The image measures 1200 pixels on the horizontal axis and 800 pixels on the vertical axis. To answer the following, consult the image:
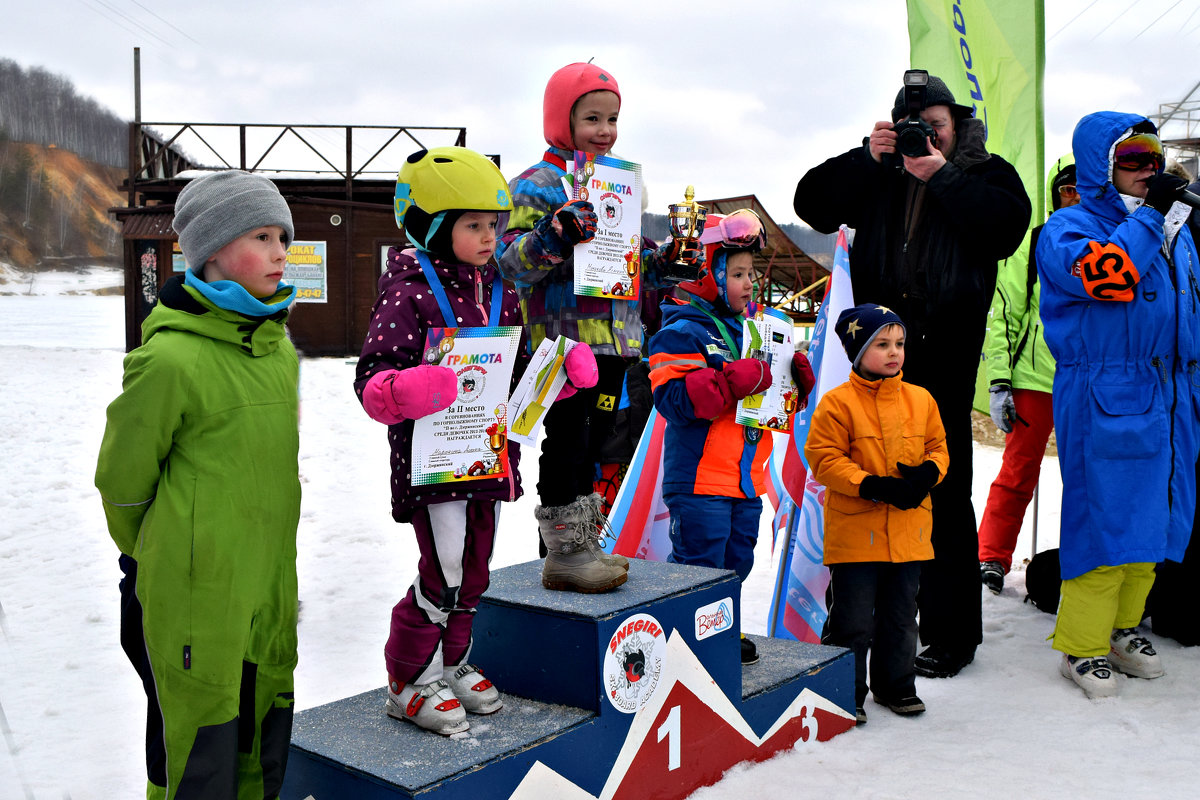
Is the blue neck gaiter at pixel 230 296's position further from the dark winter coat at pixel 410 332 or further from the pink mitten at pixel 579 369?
the pink mitten at pixel 579 369

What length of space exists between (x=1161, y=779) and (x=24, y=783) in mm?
3195

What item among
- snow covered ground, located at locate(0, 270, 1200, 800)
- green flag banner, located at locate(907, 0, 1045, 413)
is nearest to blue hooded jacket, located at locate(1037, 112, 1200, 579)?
snow covered ground, located at locate(0, 270, 1200, 800)

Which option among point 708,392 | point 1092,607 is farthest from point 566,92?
point 1092,607

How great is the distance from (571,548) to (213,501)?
116 cm

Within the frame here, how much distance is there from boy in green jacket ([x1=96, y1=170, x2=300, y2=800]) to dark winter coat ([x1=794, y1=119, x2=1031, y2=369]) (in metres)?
2.32

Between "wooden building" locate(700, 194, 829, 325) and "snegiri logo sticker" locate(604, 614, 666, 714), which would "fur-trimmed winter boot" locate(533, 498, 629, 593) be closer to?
"snegiri logo sticker" locate(604, 614, 666, 714)

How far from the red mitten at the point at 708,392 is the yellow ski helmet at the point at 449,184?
1.10 meters

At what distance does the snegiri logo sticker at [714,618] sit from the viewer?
107 inches

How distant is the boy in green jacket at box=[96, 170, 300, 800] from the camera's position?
1.76 metres

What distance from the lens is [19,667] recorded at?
3.50 m

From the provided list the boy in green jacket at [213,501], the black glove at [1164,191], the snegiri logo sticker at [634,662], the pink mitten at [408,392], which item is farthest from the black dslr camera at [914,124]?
the boy in green jacket at [213,501]

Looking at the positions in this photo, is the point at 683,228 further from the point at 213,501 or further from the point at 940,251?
the point at 213,501

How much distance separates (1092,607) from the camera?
345cm

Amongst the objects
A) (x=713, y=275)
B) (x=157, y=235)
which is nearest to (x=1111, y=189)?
(x=713, y=275)
